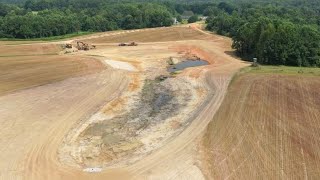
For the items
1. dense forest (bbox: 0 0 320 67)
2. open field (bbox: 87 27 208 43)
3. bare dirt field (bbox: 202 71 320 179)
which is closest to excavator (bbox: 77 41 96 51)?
open field (bbox: 87 27 208 43)

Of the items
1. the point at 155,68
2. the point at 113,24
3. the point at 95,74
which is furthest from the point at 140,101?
the point at 113,24

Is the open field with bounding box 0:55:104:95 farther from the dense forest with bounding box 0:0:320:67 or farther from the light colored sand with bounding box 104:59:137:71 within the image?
the dense forest with bounding box 0:0:320:67

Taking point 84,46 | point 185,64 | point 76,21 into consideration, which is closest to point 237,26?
point 185,64

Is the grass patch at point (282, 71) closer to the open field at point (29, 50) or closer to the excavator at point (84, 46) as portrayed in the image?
the excavator at point (84, 46)

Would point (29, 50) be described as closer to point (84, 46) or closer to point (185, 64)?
point (84, 46)

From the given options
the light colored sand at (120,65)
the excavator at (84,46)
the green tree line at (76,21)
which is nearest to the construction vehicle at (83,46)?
the excavator at (84,46)

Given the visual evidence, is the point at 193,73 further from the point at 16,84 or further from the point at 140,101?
the point at 16,84
